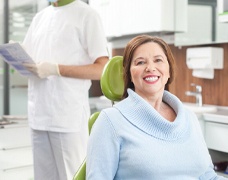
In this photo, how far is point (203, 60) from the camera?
123 inches

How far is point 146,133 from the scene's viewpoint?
133cm

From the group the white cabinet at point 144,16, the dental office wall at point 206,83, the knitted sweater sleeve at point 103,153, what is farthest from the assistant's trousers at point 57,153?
the white cabinet at point 144,16

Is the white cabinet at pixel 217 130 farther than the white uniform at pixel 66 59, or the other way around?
the white cabinet at pixel 217 130

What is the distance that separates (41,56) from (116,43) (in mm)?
1870

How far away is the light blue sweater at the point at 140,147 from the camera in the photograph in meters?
1.28

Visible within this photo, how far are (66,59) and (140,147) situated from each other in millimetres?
1078

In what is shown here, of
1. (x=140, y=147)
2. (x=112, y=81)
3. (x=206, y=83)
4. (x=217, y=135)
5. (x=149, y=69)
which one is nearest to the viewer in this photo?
(x=140, y=147)

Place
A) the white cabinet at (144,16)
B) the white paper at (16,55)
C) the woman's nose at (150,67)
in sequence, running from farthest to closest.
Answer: the white cabinet at (144,16) → the white paper at (16,55) → the woman's nose at (150,67)

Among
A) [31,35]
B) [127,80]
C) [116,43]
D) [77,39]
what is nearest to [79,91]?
[77,39]

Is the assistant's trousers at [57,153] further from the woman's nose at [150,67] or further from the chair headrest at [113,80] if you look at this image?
the woman's nose at [150,67]

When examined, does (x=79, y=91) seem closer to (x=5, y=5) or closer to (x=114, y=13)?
(x=114, y=13)

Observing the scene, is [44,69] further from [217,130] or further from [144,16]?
[144,16]

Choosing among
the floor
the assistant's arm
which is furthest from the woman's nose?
the floor

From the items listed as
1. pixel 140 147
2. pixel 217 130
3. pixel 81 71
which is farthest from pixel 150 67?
pixel 217 130
